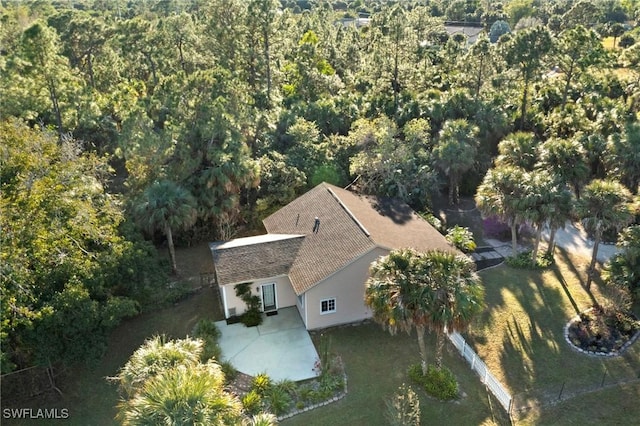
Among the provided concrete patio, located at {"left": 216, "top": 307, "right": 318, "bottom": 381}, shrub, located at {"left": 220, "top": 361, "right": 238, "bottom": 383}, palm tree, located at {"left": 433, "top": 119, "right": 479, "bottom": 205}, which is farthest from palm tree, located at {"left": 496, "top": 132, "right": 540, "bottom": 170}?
shrub, located at {"left": 220, "top": 361, "right": 238, "bottom": 383}

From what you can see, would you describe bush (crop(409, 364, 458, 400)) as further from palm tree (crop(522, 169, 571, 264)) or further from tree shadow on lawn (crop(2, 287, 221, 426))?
tree shadow on lawn (crop(2, 287, 221, 426))

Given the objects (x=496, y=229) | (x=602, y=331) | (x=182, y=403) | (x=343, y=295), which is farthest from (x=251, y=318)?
(x=496, y=229)

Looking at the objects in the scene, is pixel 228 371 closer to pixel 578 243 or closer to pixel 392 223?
pixel 392 223

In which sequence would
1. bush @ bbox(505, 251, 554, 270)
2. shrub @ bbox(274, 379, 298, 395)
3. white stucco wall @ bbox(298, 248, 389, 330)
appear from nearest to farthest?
1. shrub @ bbox(274, 379, 298, 395)
2. white stucco wall @ bbox(298, 248, 389, 330)
3. bush @ bbox(505, 251, 554, 270)

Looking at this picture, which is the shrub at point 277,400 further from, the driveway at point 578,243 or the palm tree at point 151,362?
the driveway at point 578,243

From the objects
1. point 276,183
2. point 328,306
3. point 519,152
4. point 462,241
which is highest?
point 519,152

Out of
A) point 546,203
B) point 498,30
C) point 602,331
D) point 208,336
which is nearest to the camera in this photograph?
point 208,336

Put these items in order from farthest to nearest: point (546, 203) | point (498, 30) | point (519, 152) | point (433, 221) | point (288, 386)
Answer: point (498, 30) < point (519, 152) < point (433, 221) < point (546, 203) < point (288, 386)
